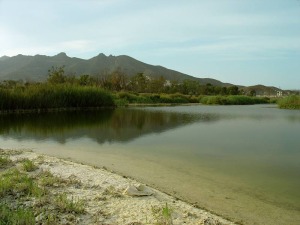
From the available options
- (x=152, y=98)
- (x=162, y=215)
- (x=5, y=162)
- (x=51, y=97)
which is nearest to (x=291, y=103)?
(x=152, y=98)

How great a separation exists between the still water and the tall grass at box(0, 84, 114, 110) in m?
8.28

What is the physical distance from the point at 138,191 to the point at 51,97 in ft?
69.3

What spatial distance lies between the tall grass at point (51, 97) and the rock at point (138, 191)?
1860 cm

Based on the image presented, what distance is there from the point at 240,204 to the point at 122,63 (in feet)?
403

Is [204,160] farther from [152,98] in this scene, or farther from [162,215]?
[152,98]

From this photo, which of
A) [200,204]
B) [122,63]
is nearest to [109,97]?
[200,204]

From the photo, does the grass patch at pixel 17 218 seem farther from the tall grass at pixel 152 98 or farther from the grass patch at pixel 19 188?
the tall grass at pixel 152 98

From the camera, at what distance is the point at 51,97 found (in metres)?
25.0

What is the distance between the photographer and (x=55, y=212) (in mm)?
4152

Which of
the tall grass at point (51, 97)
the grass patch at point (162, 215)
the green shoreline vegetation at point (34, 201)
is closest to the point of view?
the green shoreline vegetation at point (34, 201)

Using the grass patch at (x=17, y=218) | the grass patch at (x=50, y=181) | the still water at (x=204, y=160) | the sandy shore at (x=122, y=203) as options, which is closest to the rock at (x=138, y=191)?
the sandy shore at (x=122, y=203)

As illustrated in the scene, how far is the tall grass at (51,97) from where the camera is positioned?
22359mm

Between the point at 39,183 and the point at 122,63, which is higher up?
the point at 122,63

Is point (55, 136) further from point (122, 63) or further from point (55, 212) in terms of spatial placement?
point (122, 63)
